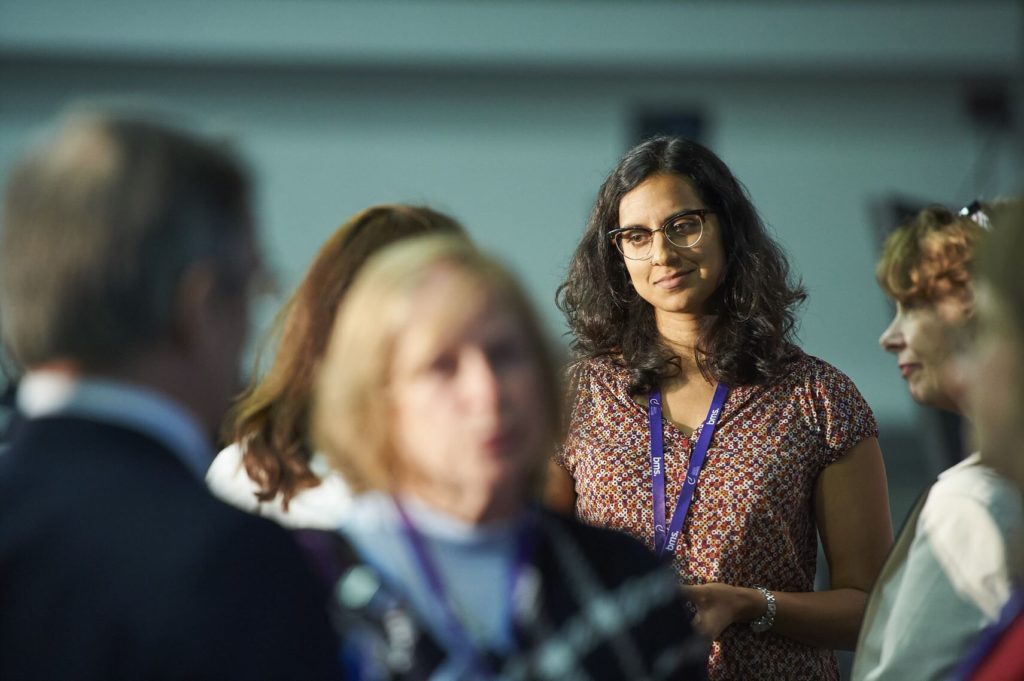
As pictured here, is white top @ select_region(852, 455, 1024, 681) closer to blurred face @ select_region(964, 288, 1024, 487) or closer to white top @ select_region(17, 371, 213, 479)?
blurred face @ select_region(964, 288, 1024, 487)

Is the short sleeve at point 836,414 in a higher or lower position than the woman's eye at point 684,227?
lower

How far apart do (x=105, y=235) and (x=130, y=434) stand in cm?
17

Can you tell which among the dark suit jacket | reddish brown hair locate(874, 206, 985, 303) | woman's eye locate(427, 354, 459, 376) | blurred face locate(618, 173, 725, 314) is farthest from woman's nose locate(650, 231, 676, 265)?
the dark suit jacket

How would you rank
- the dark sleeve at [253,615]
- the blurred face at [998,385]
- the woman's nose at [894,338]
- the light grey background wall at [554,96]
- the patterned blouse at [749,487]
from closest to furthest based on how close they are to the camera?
the dark sleeve at [253,615] < the blurred face at [998,385] < the patterned blouse at [749,487] < the woman's nose at [894,338] < the light grey background wall at [554,96]

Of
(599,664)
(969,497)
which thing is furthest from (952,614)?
(599,664)

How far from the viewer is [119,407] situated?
977 millimetres

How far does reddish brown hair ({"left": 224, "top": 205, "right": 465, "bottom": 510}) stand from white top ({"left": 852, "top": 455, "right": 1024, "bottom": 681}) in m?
0.81

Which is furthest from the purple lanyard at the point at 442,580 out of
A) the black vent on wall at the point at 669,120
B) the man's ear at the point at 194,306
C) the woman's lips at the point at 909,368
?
the black vent on wall at the point at 669,120

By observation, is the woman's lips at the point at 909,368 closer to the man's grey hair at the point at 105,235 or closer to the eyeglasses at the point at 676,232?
A: the eyeglasses at the point at 676,232

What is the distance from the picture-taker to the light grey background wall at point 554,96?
916 centimetres

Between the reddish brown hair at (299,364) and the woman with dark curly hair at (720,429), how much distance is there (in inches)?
22.0

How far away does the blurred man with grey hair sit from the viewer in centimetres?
93

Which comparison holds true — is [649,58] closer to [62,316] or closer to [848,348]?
[848,348]

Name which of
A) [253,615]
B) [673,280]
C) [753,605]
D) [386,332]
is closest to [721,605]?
[753,605]
